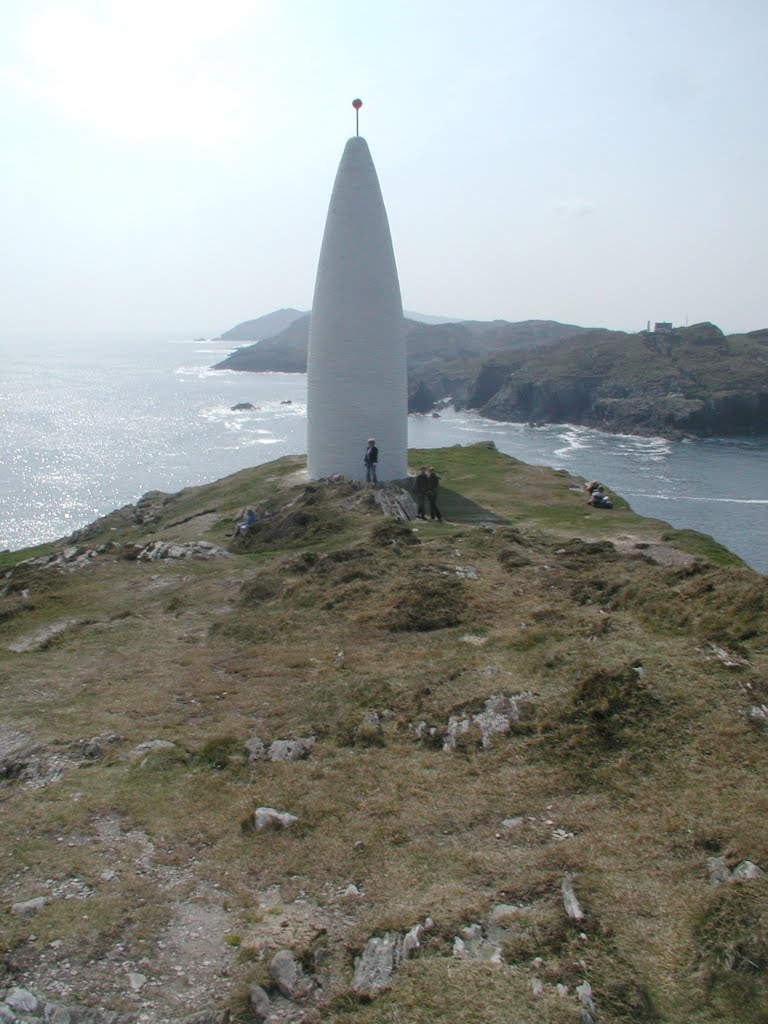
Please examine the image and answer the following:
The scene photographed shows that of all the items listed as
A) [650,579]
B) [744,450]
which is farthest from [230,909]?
[744,450]

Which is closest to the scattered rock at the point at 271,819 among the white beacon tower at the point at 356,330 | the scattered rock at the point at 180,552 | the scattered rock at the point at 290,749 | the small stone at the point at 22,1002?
the scattered rock at the point at 290,749

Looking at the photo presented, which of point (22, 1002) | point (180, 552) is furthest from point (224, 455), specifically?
point (22, 1002)

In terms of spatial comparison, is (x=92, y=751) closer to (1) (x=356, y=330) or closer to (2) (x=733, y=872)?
(2) (x=733, y=872)

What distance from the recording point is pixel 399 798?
6.44 metres

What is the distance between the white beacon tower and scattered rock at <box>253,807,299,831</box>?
58.0 feet

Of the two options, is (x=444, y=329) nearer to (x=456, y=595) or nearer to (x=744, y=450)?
(x=744, y=450)

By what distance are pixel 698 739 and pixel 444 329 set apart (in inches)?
7263

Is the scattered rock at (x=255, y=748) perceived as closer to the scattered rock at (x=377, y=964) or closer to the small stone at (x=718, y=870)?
the scattered rock at (x=377, y=964)

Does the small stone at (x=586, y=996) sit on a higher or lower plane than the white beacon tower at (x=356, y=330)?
lower

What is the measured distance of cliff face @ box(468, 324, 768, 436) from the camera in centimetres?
7419

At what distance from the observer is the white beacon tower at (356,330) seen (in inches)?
890

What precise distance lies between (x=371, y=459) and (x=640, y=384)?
6822cm

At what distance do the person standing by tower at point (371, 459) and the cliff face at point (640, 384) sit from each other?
53882mm

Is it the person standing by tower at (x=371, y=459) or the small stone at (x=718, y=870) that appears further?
the person standing by tower at (x=371, y=459)
